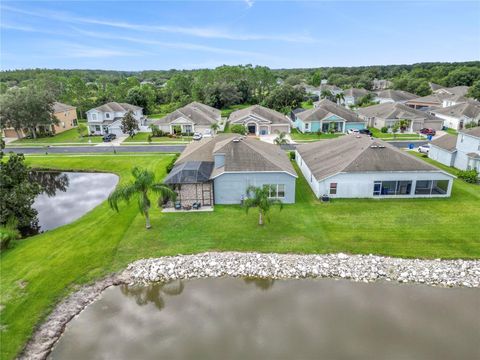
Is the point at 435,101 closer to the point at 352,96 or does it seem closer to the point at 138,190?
the point at 352,96

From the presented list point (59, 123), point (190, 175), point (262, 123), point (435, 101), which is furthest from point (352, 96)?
point (190, 175)

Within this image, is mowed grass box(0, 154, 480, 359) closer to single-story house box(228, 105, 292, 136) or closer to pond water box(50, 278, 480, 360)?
pond water box(50, 278, 480, 360)

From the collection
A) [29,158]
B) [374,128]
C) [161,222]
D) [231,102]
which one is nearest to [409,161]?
[161,222]

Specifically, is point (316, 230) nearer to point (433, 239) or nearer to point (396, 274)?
point (396, 274)

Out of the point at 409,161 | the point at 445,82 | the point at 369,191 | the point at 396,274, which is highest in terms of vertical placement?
the point at 445,82

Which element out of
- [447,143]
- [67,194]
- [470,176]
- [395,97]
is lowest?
[67,194]

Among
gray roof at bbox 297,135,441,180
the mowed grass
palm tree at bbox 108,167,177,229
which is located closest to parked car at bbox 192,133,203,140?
gray roof at bbox 297,135,441,180
